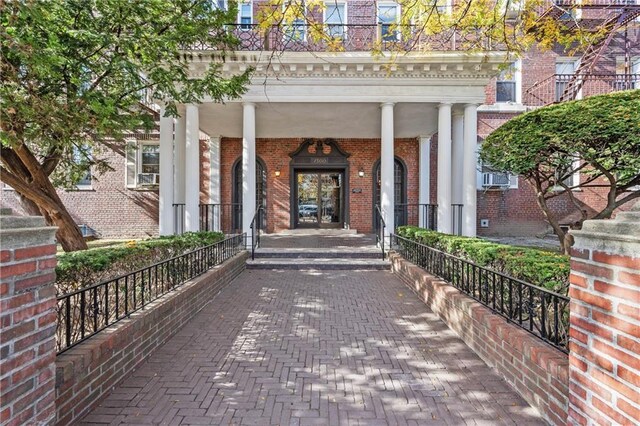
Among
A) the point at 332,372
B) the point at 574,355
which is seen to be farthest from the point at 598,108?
the point at 332,372

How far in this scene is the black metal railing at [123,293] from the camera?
261 cm

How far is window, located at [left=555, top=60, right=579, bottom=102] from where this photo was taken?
12.1m

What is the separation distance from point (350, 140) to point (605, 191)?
9.69 m

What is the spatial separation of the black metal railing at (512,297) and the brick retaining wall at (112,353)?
11.2 feet

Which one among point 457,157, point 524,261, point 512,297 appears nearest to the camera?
point 512,297

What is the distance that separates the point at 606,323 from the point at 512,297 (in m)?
1.50

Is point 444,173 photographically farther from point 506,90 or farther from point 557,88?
point 557,88

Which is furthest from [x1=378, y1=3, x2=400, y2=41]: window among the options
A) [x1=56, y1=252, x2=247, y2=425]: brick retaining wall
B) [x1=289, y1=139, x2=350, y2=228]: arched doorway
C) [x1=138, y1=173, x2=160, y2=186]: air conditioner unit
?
[x1=138, y1=173, x2=160, y2=186]: air conditioner unit

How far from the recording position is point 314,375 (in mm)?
2930

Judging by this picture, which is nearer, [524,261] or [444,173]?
[524,261]

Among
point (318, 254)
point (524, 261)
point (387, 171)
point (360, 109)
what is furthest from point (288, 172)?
point (524, 261)

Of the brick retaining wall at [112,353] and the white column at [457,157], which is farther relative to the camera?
the white column at [457,157]

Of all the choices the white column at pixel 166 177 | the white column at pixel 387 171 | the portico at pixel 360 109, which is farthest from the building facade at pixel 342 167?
the white column at pixel 387 171

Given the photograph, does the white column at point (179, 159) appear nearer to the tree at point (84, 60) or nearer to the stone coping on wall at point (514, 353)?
the tree at point (84, 60)
